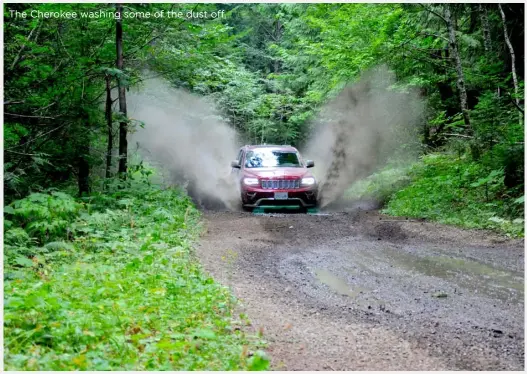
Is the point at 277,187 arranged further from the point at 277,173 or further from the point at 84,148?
the point at 84,148

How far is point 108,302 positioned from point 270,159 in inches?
464

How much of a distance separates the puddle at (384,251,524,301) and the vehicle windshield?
299 inches

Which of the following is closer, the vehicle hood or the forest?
the forest

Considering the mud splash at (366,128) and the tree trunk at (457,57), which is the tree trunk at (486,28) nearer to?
the tree trunk at (457,57)

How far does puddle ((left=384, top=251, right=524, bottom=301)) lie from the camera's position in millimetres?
6699

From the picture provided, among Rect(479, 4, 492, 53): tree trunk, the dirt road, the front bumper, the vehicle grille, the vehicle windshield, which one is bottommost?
the dirt road

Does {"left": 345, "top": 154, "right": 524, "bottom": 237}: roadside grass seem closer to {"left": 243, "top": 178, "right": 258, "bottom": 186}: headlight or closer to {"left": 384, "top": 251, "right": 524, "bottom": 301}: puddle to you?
{"left": 384, "top": 251, "right": 524, "bottom": 301}: puddle

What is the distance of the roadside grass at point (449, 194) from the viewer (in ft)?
37.0

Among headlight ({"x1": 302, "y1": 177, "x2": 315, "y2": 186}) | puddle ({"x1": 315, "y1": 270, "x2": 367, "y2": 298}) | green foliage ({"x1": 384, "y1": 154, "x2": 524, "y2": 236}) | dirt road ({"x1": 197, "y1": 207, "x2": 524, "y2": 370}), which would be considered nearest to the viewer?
dirt road ({"x1": 197, "y1": 207, "x2": 524, "y2": 370})

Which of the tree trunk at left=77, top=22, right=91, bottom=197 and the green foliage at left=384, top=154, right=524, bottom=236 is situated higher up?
the tree trunk at left=77, top=22, right=91, bottom=197

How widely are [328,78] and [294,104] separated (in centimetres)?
665

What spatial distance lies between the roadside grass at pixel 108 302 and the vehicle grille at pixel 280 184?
592 centimetres

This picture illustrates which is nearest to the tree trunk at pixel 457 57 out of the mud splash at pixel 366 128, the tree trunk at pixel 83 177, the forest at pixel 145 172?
the forest at pixel 145 172

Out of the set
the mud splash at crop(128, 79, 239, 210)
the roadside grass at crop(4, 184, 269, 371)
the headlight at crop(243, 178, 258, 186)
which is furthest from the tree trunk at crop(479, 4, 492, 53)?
the roadside grass at crop(4, 184, 269, 371)
